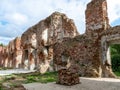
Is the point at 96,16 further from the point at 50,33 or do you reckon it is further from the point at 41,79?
the point at 50,33

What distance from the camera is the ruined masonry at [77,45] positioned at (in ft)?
36.3

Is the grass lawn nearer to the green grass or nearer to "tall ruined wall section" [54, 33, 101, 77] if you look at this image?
the green grass

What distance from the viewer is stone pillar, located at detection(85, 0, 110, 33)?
1170 centimetres

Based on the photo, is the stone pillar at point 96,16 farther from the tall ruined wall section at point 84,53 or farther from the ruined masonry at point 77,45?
the tall ruined wall section at point 84,53

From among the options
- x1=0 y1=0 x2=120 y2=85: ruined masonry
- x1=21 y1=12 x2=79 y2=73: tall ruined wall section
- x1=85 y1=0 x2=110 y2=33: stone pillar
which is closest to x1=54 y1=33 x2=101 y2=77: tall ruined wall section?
x1=0 y1=0 x2=120 y2=85: ruined masonry

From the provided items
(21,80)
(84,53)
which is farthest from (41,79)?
(84,53)

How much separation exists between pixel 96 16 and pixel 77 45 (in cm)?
226

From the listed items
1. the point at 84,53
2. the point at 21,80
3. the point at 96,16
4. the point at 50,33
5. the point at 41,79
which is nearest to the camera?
the point at 21,80

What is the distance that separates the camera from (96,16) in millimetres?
12086

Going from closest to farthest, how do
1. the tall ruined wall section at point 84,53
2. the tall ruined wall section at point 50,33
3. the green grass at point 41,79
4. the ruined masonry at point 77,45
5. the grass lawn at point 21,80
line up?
the grass lawn at point 21,80
the green grass at point 41,79
the ruined masonry at point 77,45
the tall ruined wall section at point 84,53
the tall ruined wall section at point 50,33

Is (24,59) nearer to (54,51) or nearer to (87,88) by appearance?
(54,51)

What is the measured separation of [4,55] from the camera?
35.0 meters

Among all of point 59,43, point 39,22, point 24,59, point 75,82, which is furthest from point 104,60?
point 24,59

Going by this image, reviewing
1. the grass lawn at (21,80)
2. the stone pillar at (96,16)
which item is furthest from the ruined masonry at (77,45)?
the grass lawn at (21,80)
